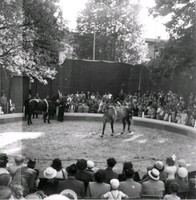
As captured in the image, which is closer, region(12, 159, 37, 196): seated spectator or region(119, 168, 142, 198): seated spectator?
region(119, 168, 142, 198): seated spectator

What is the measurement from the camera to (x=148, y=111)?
2291 centimetres

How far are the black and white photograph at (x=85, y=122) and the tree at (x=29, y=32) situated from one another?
0.16ft

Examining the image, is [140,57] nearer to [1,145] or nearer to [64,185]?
[1,145]

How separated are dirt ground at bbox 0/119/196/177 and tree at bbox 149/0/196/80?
5.64m

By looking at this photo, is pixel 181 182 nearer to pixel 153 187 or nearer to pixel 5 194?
pixel 153 187

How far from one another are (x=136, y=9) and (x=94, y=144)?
3322 centimetres

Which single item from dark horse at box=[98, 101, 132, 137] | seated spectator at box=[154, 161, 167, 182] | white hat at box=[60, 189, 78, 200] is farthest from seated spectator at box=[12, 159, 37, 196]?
dark horse at box=[98, 101, 132, 137]

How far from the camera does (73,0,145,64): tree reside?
143 feet

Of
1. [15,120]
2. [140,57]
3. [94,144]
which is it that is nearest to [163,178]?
[94,144]

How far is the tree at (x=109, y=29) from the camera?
43.5m

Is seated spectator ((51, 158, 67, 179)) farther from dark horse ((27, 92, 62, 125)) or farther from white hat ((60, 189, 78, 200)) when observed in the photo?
dark horse ((27, 92, 62, 125))

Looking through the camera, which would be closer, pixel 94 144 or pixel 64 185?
pixel 64 185

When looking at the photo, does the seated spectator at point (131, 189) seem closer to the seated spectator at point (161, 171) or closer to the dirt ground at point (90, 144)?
the seated spectator at point (161, 171)

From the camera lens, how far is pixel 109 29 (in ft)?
146
